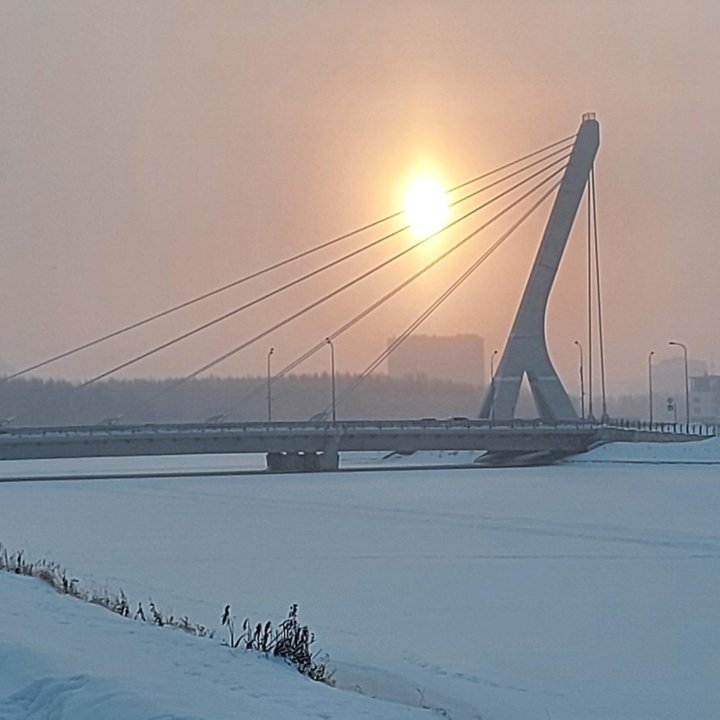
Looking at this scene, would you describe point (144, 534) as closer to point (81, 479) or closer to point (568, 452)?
point (81, 479)

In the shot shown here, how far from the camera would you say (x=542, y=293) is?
66.8m

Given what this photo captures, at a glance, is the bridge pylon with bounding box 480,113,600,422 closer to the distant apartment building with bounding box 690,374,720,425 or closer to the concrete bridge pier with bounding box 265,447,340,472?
the concrete bridge pier with bounding box 265,447,340,472

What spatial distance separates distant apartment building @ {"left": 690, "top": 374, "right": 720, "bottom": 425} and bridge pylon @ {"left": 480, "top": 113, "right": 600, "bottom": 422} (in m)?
95.7

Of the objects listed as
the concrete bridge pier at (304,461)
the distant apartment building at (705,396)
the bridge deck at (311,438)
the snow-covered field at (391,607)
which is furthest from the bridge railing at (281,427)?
the distant apartment building at (705,396)

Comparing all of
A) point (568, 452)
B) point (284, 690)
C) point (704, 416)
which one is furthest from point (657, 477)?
point (704, 416)

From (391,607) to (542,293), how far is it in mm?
51899

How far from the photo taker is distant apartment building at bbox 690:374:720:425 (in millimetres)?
160250

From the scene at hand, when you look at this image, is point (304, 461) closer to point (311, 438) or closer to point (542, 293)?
point (311, 438)

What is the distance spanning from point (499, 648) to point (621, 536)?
45.4ft

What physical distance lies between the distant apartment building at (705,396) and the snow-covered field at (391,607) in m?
126

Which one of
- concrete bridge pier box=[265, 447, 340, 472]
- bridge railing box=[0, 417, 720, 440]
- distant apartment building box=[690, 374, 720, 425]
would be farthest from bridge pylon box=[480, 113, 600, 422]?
distant apartment building box=[690, 374, 720, 425]

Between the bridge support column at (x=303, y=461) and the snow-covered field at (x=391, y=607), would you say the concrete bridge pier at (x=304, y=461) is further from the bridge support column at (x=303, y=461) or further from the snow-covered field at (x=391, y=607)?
the snow-covered field at (x=391, y=607)

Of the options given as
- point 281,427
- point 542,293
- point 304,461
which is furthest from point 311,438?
point 542,293

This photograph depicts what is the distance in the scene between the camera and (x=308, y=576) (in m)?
19.5
